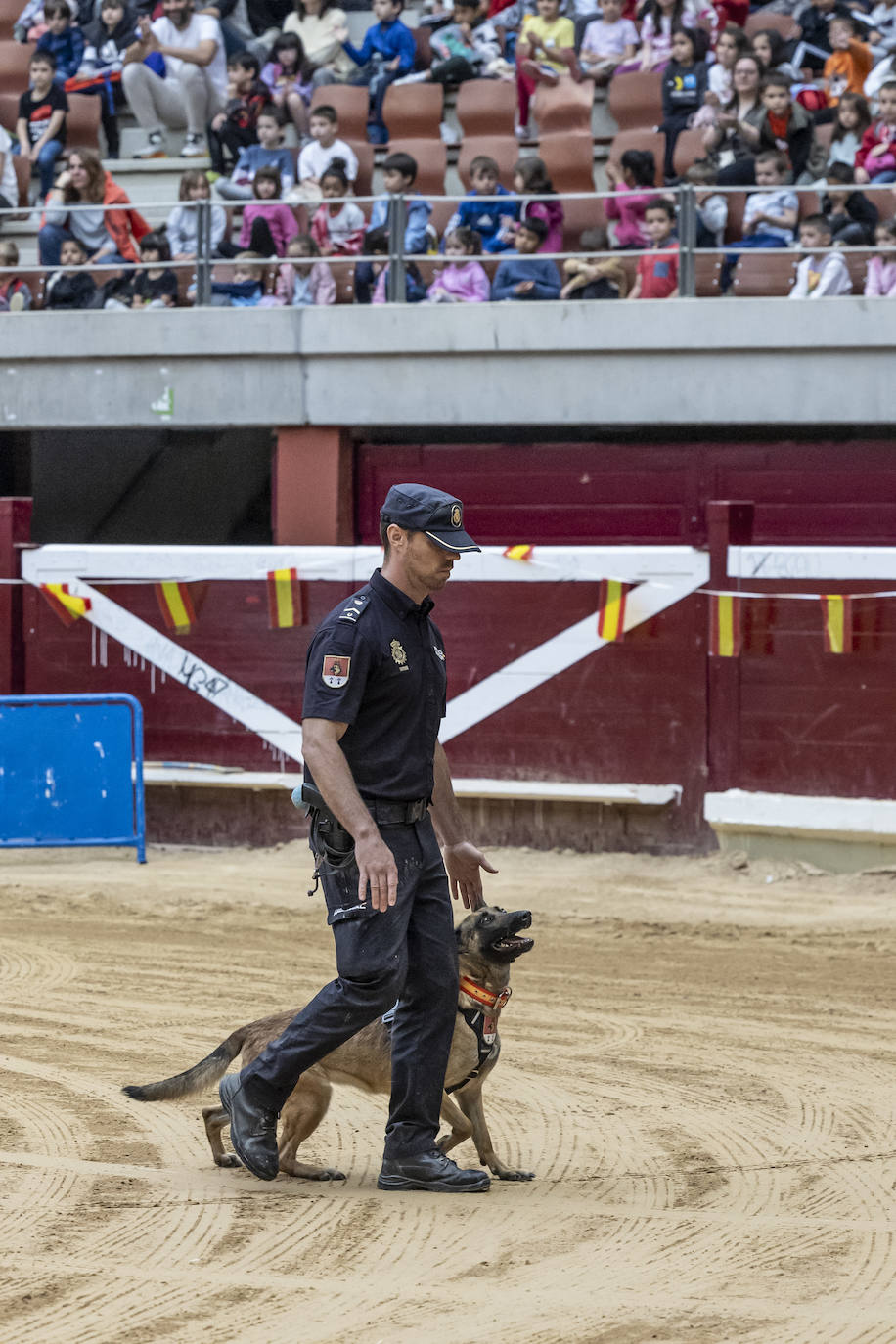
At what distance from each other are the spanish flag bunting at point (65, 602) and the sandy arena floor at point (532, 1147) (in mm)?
2776

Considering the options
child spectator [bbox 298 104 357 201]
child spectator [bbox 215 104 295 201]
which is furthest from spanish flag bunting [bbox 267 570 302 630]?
child spectator [bbox 215 104 295 201]

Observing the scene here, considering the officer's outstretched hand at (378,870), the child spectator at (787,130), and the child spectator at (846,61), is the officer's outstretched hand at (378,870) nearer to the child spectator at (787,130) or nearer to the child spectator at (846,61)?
the child spectator at (787,130)

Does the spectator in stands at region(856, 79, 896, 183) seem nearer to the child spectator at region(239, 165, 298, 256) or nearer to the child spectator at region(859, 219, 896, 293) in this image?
the child spectator at region(859, 219, 896, 293)

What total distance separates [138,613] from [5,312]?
9.81 feet

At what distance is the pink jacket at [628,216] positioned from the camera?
12.8m

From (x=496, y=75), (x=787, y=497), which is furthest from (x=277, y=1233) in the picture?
(x=496, y=75)

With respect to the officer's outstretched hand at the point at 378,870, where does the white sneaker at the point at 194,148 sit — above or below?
above

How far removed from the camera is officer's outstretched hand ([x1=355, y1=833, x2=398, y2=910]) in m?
5.00

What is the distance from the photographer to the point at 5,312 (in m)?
14.1

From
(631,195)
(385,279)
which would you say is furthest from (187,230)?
(631,195)

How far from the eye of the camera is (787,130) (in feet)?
45.1

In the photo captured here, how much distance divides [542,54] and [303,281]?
147 inches

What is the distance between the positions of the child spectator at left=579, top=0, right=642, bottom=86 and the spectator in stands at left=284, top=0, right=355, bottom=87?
2238mm

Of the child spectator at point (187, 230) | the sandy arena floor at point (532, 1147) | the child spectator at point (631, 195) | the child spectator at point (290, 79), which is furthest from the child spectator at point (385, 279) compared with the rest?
the sandy arena floor at point (532, 1147)
